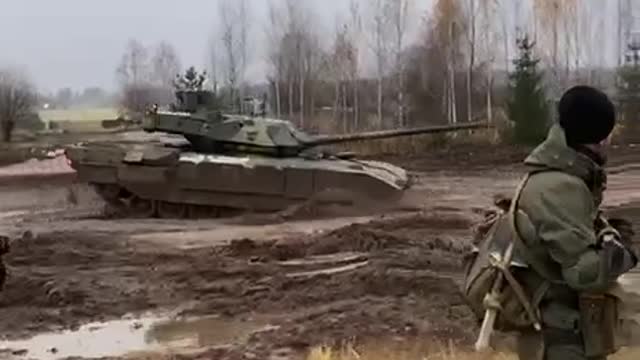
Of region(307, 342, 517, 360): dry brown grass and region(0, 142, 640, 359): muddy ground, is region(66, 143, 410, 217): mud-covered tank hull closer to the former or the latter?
region(0, 142, 640, 359): muddy ground

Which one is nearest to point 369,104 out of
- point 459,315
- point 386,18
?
point 386,18

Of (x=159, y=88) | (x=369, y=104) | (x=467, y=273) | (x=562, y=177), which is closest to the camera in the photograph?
(x=562, y=177)

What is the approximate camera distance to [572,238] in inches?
165

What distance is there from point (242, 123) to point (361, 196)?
3007 millimetres

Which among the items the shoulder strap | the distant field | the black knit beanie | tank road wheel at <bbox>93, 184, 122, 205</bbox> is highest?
the black knit beanie

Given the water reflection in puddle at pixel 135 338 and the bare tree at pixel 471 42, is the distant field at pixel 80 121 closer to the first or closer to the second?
the bare tree at pixel 471 42

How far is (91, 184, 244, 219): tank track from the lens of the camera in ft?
74.6

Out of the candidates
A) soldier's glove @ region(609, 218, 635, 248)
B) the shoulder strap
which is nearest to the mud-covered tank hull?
soldier's glove @ region(609, 218, 635, 248)

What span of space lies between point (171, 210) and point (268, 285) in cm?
965

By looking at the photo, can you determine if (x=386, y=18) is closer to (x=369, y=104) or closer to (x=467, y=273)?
(x=369, y=104)

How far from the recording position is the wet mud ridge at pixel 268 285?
10773mm

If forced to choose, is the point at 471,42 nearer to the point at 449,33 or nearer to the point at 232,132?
the point at 449,33

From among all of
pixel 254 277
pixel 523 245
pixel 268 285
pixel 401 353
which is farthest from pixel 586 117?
pixel 254 277

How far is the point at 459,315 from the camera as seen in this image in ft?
36.1
